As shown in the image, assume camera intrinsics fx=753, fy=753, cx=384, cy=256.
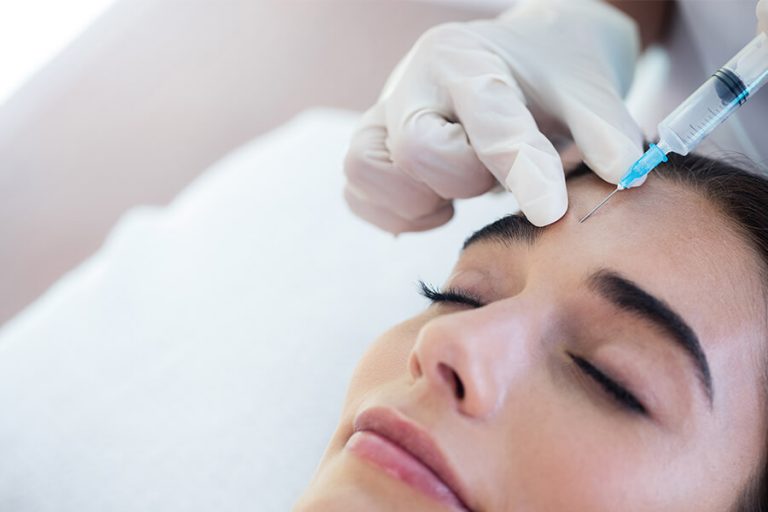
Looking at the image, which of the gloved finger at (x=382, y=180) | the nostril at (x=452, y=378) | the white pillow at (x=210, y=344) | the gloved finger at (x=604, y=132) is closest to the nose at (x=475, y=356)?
the nostril at (x=452, y=378)

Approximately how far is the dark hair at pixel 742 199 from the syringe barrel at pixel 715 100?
45mm

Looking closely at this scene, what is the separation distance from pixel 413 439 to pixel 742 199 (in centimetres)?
51

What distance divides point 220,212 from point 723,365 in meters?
1.14

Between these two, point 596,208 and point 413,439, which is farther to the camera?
point 596,208

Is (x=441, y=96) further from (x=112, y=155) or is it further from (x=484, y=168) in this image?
(x=112, y=155)

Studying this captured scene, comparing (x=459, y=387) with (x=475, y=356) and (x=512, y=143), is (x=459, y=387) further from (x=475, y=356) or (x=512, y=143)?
(x=512, y=143)

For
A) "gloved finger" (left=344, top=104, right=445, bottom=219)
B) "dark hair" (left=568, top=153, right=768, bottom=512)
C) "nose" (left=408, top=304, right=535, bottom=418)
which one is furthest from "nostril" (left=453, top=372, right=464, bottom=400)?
"gloved finger" (left=344, top=104, right=445, bottom=219)

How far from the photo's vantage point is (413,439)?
78cm

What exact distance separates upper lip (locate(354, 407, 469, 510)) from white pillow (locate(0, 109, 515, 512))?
0.47 meters

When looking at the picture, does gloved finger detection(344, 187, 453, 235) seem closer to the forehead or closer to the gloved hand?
the gloved hand

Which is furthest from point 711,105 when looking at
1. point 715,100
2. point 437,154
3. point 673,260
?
point 437,154

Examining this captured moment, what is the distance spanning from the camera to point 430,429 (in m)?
0.78

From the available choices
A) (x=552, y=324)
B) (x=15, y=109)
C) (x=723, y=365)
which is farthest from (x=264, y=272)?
(x=15, y=109)

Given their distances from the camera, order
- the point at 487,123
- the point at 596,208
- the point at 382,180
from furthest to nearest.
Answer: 1. the point at 382,180
2. the point at 487,123
3. the point at 596,208
